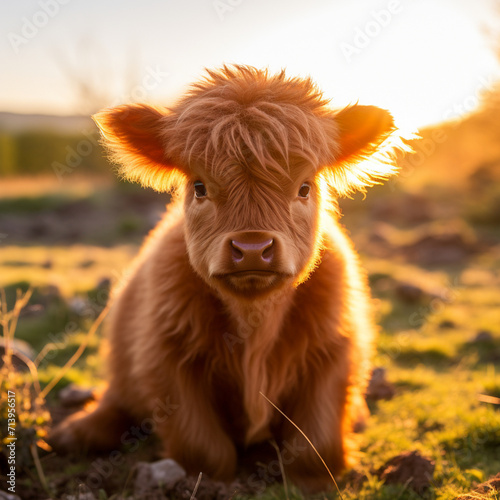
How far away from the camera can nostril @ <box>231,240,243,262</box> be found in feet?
7.51

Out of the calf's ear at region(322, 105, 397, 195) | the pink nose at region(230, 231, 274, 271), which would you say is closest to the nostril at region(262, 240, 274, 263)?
the pink nose at region(230, 231, 274, 271)

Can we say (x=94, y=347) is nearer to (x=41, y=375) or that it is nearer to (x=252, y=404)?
(x=41, y=375)

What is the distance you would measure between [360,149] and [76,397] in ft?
9.75

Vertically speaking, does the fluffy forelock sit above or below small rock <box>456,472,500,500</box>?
above

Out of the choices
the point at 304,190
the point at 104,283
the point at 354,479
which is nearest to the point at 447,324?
the point at 354,479

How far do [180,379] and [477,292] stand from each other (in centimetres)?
624

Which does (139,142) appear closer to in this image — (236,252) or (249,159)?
(249,159)

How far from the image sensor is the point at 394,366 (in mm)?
5199

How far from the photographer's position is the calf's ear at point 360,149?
284 cm

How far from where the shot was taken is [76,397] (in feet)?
13.6

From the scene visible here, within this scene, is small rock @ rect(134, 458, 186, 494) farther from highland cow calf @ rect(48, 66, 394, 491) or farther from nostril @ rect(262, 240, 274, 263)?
nostril @ rect(262, 240, 274, 263)

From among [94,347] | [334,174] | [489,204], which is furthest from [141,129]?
[489,204]

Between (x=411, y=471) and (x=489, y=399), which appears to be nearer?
(x=411, y=471)

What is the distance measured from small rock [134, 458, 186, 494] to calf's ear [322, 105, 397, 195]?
6.01 feet
